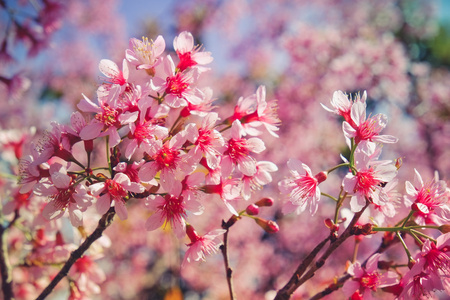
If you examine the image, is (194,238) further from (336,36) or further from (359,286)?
(336,36)

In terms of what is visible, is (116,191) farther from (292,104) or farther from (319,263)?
(292,104)

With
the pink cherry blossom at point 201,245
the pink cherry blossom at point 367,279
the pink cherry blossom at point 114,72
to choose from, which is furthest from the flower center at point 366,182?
the pink cherry blossom at point 114,72

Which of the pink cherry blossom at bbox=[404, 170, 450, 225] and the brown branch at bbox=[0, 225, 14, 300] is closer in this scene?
the pink cherry blossom at bbox=[404, 170, 450, 225]

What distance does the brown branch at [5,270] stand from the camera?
131cm

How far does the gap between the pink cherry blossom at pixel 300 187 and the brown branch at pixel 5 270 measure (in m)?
1.13

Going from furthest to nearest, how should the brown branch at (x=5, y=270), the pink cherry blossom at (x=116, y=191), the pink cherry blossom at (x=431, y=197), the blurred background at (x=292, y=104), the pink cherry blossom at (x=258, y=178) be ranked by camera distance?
the blurred background at (x=292, y=104) → the brown branch at (x=5, y=270) → the pink cherry blossom at (x=258, y=178) → the pink cherry blossom at (x=431, y=197) → the pink cherry blossom at (x=116, y=191)

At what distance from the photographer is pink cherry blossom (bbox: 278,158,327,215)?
1.05 meters

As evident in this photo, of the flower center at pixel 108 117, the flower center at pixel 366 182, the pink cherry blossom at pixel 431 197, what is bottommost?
the pink cherry blossom at pixel 431 197

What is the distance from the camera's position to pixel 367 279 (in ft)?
3.47

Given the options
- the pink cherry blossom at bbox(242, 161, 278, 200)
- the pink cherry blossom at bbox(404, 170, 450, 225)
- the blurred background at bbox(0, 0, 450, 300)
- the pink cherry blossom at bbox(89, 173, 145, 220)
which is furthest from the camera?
the blurred background at bbox(0, 0, 450, 300)

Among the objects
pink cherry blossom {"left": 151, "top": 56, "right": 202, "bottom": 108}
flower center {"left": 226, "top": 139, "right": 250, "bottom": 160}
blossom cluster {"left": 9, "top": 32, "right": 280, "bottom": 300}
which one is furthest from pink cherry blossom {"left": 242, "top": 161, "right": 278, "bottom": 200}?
pink cherry blossom {"left": 151, "top": 56, "right": 202, "bottom": 108}

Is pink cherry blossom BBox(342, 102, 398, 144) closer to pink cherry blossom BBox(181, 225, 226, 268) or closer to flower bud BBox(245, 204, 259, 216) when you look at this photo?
flower bud BBox(245, 204, 259, 216)

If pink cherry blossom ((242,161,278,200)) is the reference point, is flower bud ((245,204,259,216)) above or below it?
below

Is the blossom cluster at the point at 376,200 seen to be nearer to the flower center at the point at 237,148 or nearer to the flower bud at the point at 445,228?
the flower bud at the point at 445,228
